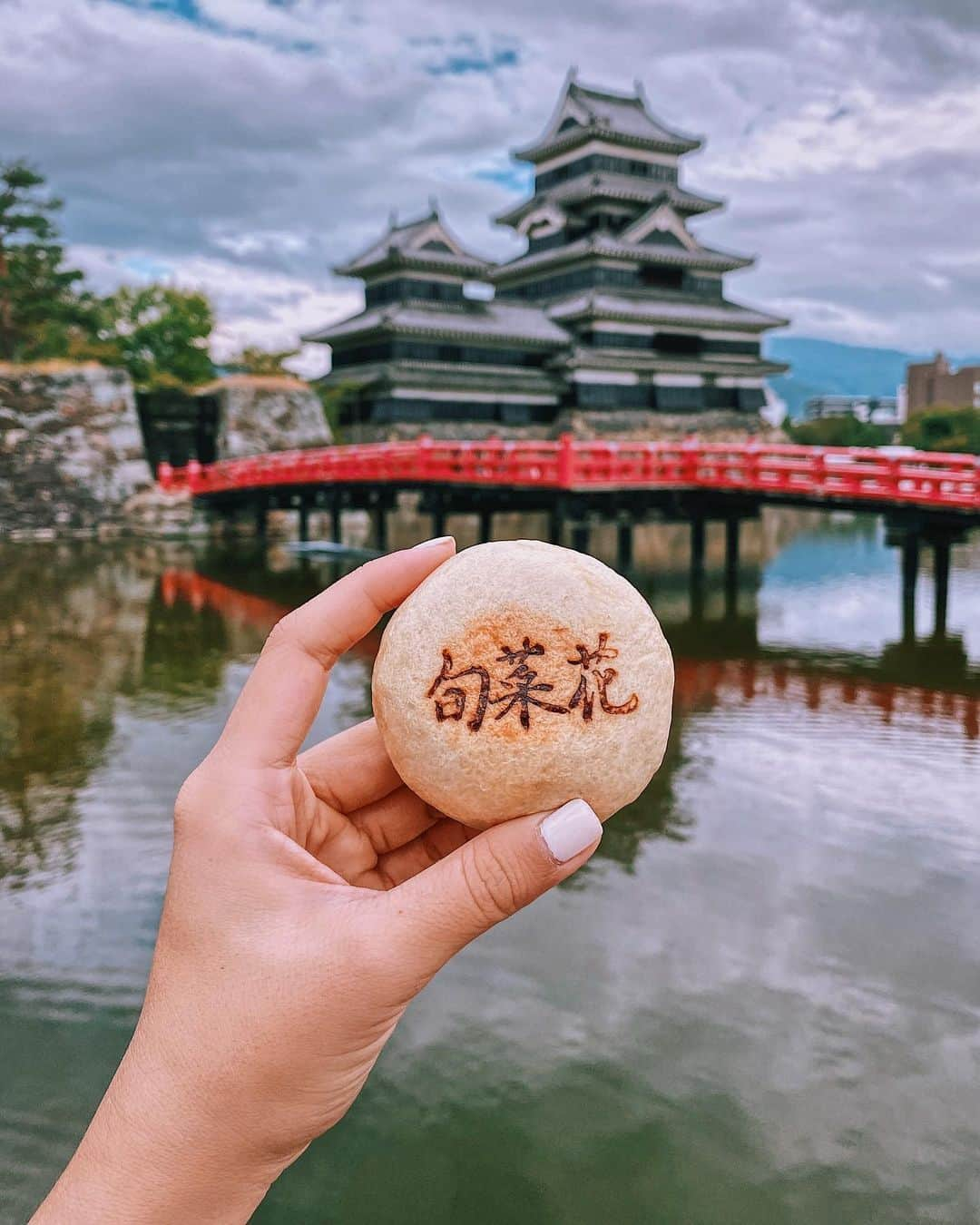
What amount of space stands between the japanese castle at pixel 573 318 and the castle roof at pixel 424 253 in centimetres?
6

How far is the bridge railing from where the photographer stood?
486 inches

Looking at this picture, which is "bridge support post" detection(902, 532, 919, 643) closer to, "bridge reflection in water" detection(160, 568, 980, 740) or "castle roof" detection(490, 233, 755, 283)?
"bridge reflection in water" detection(160, 568, 980, 740)

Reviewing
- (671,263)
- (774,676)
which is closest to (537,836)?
(774,676)

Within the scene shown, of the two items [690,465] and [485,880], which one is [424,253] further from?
[485,880]

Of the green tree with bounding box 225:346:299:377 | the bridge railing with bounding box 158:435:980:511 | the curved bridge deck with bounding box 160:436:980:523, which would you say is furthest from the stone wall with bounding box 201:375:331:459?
the curved bridge deck with bounding box 160:436:980:523

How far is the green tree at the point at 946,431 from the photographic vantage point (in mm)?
37688

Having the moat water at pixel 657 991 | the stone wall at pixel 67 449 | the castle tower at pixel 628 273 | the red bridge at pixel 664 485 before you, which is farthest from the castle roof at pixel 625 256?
the moat water at pixel 657 991

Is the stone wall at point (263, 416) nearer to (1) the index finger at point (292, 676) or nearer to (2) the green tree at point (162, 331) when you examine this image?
(2) the green tree at point (162, 331)

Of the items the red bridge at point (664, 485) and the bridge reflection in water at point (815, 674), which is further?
the red bridge at point (664, 485)

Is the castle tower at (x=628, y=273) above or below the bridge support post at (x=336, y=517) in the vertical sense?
above

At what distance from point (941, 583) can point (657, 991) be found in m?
10.5

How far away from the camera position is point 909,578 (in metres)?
13.3

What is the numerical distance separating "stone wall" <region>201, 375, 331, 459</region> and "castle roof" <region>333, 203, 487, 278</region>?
17.9 feet

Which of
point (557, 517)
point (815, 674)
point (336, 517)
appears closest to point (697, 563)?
point (557, 517)
